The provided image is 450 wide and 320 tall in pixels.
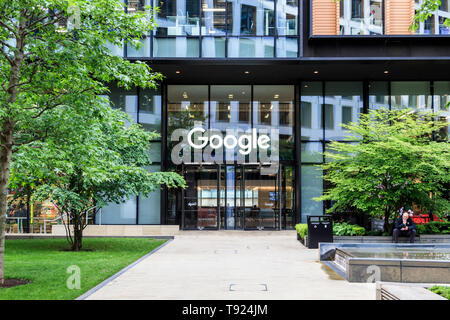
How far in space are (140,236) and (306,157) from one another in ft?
31.9

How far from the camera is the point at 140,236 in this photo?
86.4 ft

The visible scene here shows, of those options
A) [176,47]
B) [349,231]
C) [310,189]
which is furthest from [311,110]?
[349,231]

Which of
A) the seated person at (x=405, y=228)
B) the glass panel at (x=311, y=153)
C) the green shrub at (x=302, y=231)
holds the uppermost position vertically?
the glass panel at (x=311, y=153)

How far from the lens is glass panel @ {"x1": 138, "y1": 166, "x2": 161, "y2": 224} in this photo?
27219 mm

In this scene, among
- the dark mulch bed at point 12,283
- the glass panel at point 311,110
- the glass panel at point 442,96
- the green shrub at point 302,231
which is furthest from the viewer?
the glass panel at point 311,110

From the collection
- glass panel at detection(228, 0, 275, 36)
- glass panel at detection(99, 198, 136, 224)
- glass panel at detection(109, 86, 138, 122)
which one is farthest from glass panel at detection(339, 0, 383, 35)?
glass panel at detection(99, 198, 136, 224)

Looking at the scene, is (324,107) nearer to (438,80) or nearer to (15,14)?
(438,80)

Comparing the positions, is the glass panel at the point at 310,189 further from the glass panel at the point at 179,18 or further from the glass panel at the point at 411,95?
the glass panel at the point at 179,18

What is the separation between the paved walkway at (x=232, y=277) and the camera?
10.1m

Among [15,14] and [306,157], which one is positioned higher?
[15,14]

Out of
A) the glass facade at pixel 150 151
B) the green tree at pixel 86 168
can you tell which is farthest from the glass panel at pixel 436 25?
the green tree at pixel 86 168

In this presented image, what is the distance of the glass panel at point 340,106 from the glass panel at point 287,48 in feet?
13.6

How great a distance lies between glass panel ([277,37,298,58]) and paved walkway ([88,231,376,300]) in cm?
947
